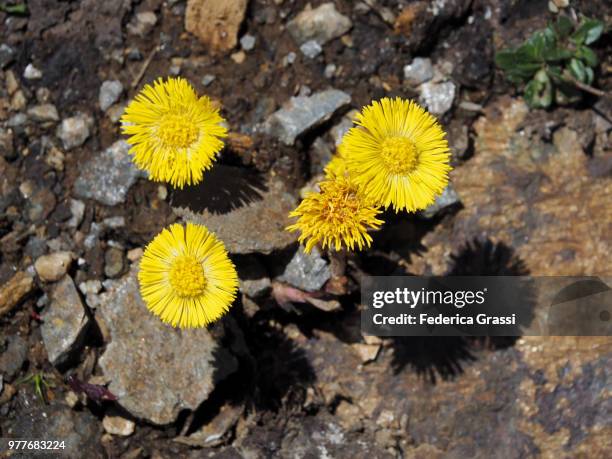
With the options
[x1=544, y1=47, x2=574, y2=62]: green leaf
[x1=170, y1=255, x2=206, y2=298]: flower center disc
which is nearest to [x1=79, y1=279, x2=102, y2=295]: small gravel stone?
[x1=170, y1=255, x2=206, y2=298]: flower center disc

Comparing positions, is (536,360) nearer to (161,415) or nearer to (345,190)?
(345,190)

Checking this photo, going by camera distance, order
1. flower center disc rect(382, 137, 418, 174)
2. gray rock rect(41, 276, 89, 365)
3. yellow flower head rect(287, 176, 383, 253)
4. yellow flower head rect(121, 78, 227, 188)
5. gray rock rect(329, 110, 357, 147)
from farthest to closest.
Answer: gray rock rect(329, 110, 357, 147)
gray rock rect(41, 276, 89, 365)
yellow flower head rect(121, 78, 227, 188)
flower center disc rect(382, 137, 418, 174)
yellow flower head rect(287, 176, 383, 253)

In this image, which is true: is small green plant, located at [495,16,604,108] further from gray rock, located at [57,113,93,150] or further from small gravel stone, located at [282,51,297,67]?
gray rock, located at [57,113,93,150]

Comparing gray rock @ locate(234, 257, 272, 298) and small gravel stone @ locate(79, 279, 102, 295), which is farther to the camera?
small gravel stone @ locate(79, 279, 102, 295)

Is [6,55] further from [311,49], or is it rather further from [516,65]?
[516,65]

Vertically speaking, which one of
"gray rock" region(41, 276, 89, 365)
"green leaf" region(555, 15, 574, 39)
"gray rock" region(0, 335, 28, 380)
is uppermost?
"green leaf" region(555, 15, 574, 39)

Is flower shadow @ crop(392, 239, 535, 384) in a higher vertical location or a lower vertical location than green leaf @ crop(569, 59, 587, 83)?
lower

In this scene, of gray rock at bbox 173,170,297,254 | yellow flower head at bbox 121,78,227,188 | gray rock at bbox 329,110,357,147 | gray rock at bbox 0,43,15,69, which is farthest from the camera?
gray rock at bbox 0,43,15,69

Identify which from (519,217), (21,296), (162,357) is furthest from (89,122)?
(519,217)
